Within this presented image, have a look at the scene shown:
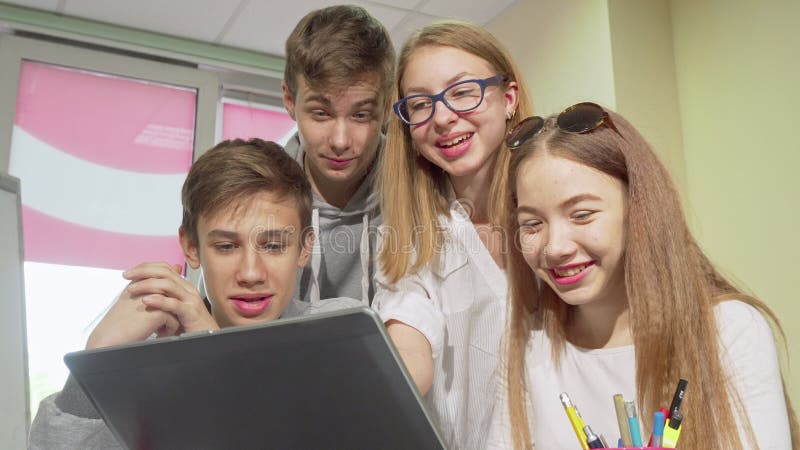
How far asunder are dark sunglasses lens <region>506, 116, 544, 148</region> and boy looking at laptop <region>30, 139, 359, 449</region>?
44 centimetres

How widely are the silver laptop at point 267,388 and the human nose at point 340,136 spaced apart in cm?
91

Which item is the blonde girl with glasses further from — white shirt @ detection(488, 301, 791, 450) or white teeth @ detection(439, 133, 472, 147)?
white shirt @ detection(488, 301, 791, 450)

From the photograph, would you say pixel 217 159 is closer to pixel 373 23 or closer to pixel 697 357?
pixel 373 23

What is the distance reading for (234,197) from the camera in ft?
4.50

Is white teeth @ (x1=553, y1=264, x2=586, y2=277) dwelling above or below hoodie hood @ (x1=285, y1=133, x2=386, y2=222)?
below

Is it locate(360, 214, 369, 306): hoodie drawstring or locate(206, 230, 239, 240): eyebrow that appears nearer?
locate(206, 230, 239, 240): eyebrow

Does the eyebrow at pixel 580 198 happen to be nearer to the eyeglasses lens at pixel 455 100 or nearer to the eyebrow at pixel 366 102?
the eyeglasses lens at pixel 455 100

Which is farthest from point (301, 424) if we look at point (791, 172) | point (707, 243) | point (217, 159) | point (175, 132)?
point (175, 132)

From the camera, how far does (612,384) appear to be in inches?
43.4

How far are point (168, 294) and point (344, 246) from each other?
67 centimetres

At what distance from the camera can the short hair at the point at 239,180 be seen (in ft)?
4.53

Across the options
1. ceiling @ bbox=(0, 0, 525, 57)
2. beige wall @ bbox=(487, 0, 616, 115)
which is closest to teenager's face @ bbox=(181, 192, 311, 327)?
beige wall @ bbox=(487, 0, 616, 115)

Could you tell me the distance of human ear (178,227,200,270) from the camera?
4.56 ft

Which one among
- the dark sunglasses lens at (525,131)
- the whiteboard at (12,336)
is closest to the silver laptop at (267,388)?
the whiteboard at (12,336)
